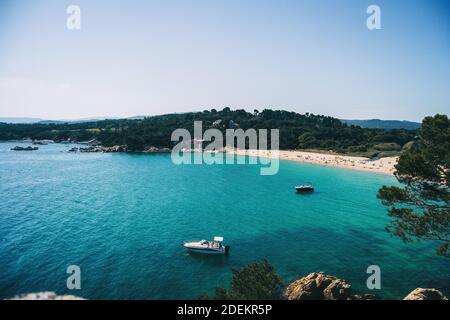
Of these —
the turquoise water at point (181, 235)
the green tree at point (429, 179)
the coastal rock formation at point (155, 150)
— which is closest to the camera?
the green tree at point (429, 179)

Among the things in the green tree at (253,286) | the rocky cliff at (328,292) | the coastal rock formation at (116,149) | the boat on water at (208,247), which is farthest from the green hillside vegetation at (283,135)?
the green tree at (253,286)

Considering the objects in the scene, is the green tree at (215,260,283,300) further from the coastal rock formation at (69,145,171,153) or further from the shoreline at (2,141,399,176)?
the coastal rock formation at (69,145,171,153)

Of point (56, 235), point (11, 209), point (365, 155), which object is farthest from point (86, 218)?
point (365, 155)

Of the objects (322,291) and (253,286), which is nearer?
(253,286)

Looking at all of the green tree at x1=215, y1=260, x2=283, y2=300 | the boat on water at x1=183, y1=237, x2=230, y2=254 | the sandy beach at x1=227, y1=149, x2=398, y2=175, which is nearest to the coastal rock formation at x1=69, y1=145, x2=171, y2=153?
the sandy beach at x1=227, y1=149, x2=398, y2=175

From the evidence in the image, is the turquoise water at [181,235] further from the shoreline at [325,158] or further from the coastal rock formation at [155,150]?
the coastal rock formation at [155,150]

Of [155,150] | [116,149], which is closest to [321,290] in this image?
[155,150]

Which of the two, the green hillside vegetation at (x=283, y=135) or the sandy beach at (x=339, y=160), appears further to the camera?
the green hillside vegetation at (x=283, y=135)

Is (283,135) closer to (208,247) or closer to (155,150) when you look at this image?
(155,150)
